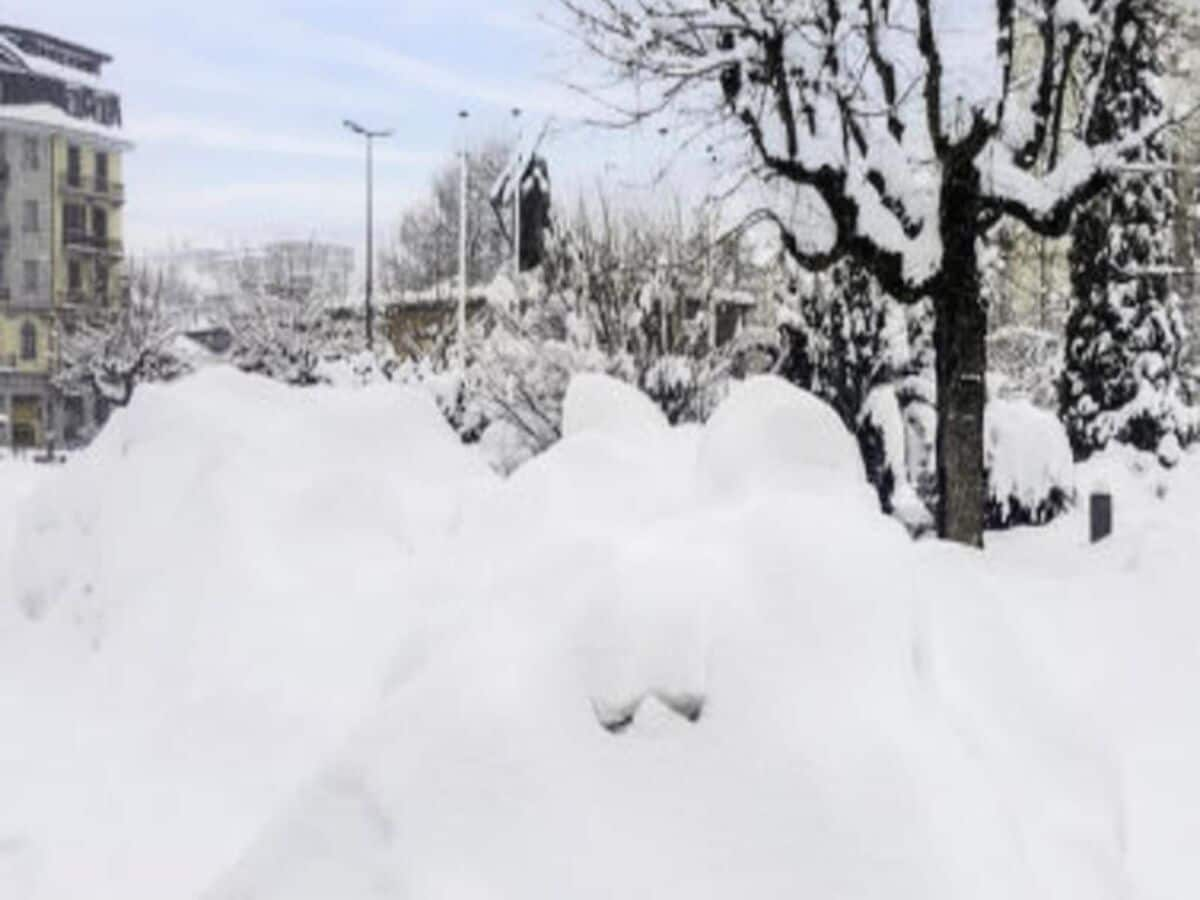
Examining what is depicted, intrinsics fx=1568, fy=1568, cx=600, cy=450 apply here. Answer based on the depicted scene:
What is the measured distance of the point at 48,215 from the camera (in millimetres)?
71250

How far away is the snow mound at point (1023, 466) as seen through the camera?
57.1 feet

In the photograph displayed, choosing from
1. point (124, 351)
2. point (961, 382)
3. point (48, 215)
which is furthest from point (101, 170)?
point (961, 382)

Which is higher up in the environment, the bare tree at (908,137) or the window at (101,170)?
the window at (101,170)

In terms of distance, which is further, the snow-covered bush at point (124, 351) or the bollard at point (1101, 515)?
the snow-covered bush at point (124, 351)

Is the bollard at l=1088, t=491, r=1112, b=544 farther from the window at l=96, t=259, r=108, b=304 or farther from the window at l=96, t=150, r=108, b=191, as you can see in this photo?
the window at l=96, t=150, r=108, b=191

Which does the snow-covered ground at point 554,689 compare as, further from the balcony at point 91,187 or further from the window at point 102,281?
the balcony at point 91,187

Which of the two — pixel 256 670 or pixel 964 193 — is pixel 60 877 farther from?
pixel 964 193

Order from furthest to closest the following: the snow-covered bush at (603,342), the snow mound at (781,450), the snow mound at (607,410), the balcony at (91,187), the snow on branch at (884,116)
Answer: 1. the balcony at (91,187)
2. the snow-covered bush at (603,342)
3. the snow on branch at (884,116)
4. the snow mound at (607,410)
5. the snow mound at (781,450)

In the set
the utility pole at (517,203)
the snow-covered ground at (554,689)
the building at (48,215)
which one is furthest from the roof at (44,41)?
the snow-covered ground at (554,689)

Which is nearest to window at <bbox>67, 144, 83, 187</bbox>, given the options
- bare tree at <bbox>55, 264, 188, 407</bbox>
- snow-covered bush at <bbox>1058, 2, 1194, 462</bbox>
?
bare tree at <bbox>55, 264, 188, 407</bbox>

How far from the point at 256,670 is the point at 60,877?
5.39 ft

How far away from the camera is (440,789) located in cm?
333

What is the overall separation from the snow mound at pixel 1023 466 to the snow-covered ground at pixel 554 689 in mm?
8029

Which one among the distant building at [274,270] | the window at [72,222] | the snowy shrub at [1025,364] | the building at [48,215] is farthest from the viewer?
the window at [72,222]
